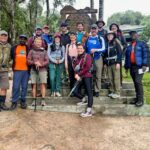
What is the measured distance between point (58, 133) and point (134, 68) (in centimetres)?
259

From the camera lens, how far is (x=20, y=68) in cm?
927

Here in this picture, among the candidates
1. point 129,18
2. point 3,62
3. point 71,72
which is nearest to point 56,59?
point 71,72

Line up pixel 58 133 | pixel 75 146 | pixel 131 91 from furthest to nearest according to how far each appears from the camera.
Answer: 1. pixel 131 91
2. pixel 58 133
3. pixel 75 146

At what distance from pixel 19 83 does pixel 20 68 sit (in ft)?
1.22

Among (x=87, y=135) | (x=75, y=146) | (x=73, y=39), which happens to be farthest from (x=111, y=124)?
(x=73, y=39)

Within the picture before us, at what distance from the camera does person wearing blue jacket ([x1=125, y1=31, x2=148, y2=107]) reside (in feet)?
30.5

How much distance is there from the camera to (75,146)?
25.4 ft

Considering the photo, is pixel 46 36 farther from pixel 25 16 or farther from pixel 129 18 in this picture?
pixel 129 18

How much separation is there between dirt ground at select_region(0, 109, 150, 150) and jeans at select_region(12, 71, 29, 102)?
0.36 meters

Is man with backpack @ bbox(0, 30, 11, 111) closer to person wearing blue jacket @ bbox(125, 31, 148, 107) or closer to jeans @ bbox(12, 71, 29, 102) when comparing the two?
jeans @ bbox(12, 71, 29, 102)

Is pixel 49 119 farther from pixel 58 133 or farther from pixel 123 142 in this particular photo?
pixel 123 142

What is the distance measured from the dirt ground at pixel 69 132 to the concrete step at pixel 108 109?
21 cm

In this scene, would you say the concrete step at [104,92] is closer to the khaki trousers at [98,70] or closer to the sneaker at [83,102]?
the khaki trousers at [98,70]

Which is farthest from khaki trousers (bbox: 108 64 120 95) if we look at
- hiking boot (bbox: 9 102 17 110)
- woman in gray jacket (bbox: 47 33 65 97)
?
hiking boot (bbox: 9 102 17 110)
